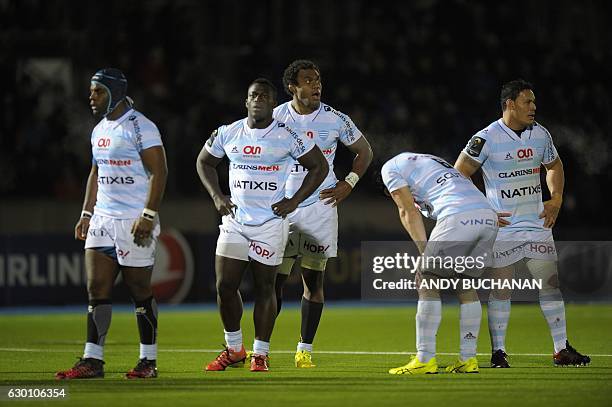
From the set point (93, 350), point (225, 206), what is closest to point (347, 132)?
point (225, 206)

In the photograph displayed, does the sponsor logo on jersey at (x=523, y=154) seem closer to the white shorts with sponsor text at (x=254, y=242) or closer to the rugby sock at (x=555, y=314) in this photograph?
the rugby sock at (x=555, y=314)

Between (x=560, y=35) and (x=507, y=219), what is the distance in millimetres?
20197

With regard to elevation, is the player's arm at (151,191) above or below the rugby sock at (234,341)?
above

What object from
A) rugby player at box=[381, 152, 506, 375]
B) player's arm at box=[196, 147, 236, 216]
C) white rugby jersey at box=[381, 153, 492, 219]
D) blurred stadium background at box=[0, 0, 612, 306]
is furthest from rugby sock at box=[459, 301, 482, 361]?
blurred stadium background at box=[0, 0, 612, 306]

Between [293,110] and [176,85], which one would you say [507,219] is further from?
[176,85]

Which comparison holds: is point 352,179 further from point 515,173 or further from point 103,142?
point 103,142

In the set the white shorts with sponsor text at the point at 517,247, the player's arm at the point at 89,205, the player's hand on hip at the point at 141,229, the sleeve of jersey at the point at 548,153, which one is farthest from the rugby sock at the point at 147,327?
the sleeve of jersey at the point at 548,153

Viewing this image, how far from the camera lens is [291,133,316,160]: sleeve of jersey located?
10.8 metres

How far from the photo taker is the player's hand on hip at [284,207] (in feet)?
35.0

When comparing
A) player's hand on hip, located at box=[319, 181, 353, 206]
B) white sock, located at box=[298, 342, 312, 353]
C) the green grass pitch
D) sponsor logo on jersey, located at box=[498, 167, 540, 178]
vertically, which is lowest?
the green grass pitch

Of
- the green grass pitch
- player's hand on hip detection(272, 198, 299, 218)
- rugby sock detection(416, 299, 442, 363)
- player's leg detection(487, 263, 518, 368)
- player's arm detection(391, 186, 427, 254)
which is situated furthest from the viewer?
player's leg detection(487, 263, 518, 368)

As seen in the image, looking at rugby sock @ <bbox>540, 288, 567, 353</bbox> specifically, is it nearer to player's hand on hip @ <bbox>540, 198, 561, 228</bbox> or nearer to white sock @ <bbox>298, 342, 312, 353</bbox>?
player's hand on hip @ <bbox>540, 198, 561, 228</bbox>

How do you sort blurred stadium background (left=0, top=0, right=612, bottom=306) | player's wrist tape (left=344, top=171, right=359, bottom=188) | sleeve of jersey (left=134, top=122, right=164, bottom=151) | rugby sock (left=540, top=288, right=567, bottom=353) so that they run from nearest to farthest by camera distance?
sleeve of jersey (left=134, top=122, right=164, bottom=151) → rugby sock (left=540, top=288, right=567, bottom=353) → player's wrist tape (left=344, top=171, right=359, bottom=188) → blurred stadium background (left=0, top=0, right=612, bottom=306)

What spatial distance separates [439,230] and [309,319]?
1.69 m
